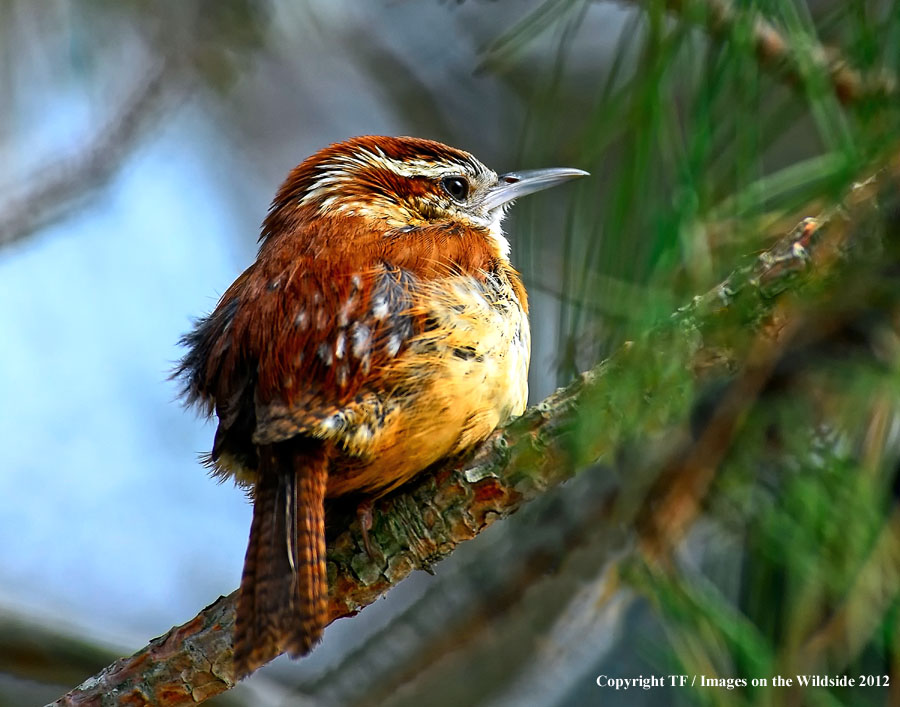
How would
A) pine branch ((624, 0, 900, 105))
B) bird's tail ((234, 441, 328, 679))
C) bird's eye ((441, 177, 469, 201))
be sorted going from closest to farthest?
pine branch ((624, 0, 900, 105)) < bird's tail ((234, 441, 328, 679)) < bird's eye ((441, 177, 469, 201))

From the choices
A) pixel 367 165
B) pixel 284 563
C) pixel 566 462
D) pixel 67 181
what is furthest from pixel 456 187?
pixel 67 181

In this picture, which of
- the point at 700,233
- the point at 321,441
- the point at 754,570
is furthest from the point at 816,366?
the point at 321,441

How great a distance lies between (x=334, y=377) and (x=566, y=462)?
0.59 m

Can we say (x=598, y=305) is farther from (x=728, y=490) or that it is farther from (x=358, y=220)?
(x=358, y=220)

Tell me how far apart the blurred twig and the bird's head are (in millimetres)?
1349

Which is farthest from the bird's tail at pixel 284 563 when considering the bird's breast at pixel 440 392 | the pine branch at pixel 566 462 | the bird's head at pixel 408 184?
the bird's head at pixel 408 184

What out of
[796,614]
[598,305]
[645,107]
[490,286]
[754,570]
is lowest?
[796,614]

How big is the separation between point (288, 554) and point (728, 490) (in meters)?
1.10

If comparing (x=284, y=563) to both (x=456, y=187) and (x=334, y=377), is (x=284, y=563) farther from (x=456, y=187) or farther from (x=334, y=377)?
(x=456, y=187)

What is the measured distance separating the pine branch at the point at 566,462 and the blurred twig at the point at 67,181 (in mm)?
2393

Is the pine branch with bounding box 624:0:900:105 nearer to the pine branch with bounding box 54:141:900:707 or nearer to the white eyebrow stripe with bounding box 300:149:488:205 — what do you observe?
the pine branch with bounding box 54:141:900:707

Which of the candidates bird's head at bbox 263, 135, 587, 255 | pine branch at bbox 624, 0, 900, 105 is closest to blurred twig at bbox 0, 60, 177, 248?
bird's head at bbox 263, 135, 587, 255

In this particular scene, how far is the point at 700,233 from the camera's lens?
7.29ft

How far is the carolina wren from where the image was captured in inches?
90.4
